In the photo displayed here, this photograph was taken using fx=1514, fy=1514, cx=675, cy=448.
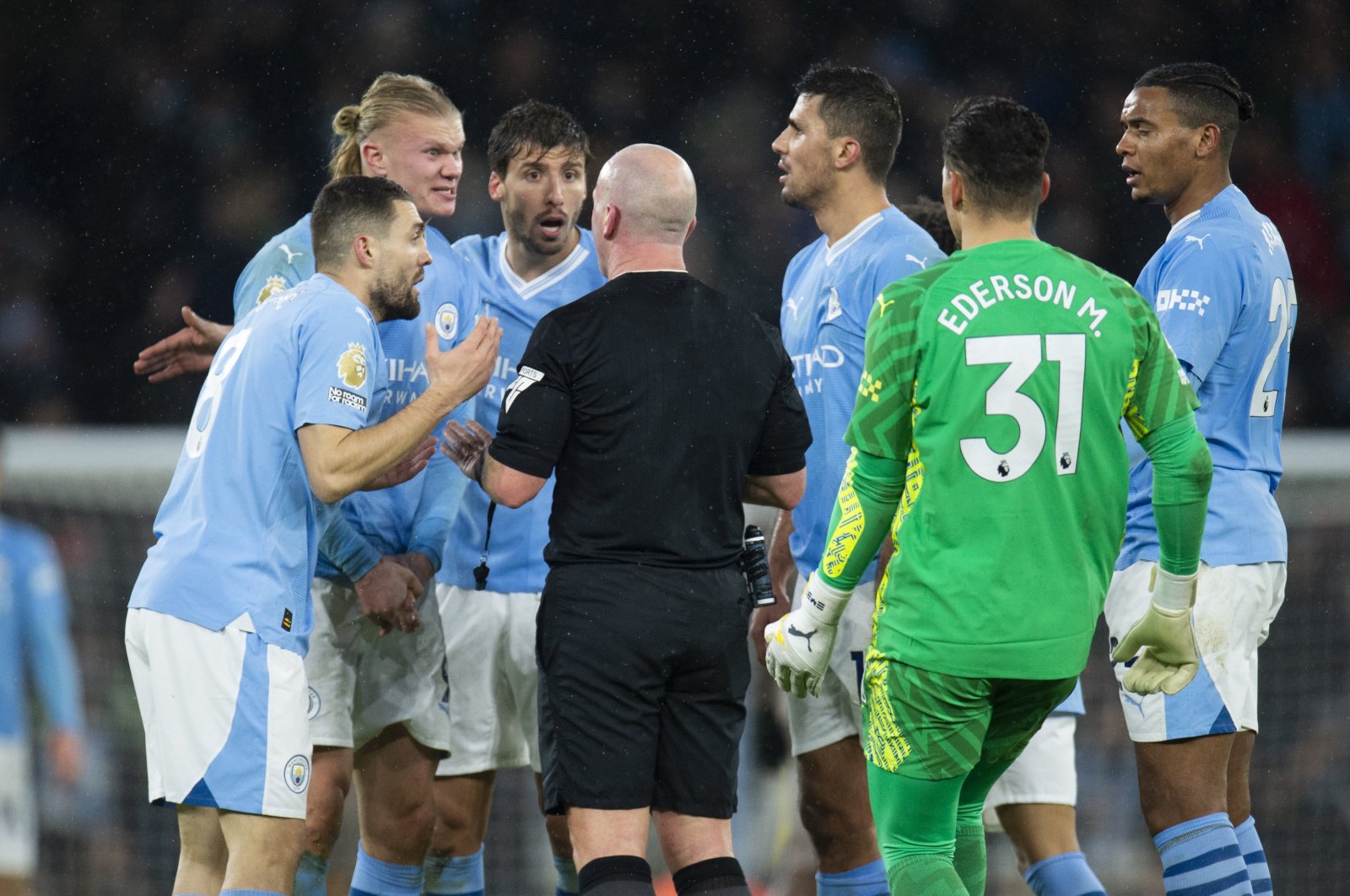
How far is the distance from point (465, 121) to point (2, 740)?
5.29 m

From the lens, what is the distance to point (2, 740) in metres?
5.30

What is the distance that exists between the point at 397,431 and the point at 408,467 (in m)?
0.38

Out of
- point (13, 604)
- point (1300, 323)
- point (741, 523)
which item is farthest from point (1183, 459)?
point (1300, 323)

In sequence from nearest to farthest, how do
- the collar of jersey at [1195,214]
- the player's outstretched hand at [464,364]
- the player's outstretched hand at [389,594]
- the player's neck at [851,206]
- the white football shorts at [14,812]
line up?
the player's outstretched hand at [464,364] → the collar of jersey at [1195,214] → the player's outstretched hand at [389,594] → the player's neck at [851,206] → the white football shorts at [14,812]

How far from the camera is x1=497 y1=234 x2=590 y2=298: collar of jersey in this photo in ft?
15.2

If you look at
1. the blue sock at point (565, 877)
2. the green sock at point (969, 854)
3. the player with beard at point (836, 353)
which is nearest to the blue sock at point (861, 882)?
the player with beard at point (836, 353)

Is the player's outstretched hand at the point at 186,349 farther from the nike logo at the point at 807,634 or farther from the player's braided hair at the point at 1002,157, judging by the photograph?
the player's braided hair at the point at 1002,157

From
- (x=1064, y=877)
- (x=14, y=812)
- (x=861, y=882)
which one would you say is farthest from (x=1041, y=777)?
(x=14, y=812)

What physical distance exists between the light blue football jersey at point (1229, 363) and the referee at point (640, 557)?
1.07m

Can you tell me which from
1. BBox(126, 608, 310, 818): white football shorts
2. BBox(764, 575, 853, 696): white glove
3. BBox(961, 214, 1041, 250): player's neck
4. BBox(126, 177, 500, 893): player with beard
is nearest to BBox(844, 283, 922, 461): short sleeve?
BBox(961, 214, 1041, 250): player's neck

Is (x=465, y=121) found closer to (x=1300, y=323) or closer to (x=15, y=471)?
(x=15, y=471)

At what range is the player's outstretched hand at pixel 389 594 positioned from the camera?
409 cm

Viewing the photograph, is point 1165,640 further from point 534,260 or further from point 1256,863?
point 534,260

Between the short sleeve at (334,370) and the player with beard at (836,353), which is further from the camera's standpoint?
the player with beard at (836,353)
